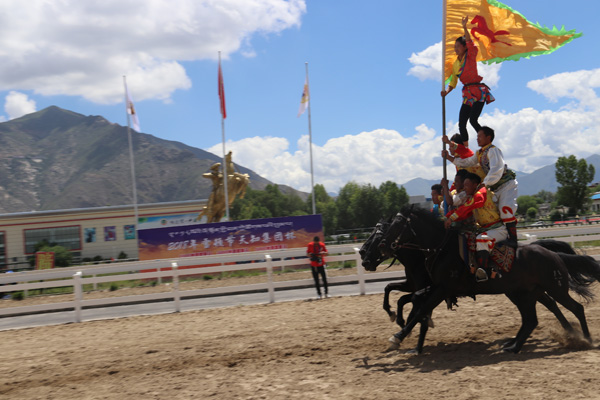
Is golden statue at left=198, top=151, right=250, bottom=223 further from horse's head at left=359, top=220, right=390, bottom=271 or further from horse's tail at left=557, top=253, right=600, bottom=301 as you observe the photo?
horse's tail at left=557, top=253, right=600, bottom=301

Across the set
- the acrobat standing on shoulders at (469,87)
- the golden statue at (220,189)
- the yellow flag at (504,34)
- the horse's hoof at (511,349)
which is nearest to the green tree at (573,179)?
the golden statue at (220,189)

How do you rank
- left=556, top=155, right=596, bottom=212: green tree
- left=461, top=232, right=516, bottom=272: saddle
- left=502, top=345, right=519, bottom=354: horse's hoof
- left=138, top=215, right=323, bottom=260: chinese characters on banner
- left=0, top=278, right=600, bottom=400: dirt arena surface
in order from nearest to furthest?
left=0, top=278, right=600, bottom=400: dirt arena surface < left=502, top=345, right=519, bottom=354: horse's hoof < left=461, top=232, right=516, bottom=272: saddle < left=138, top=215, right=323, bottom=260: chinese characters on banner < left=556, top=155, right=596, bottom=212: green tree

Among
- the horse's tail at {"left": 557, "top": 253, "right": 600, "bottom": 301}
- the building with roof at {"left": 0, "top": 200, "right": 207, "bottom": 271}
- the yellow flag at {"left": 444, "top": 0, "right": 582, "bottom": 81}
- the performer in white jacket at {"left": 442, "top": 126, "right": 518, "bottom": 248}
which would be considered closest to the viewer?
the performer in white jacket at {"left": 442, "top": 126, "right": 518, "bottom": 248}

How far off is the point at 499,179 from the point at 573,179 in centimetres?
6311

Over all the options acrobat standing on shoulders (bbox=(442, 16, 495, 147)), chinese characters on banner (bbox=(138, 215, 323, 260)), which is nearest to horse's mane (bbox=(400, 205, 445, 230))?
acrobat standing on shoulders (bbox=(442, 16, 495, 147))

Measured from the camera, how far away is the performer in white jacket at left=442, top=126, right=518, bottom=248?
6.77m

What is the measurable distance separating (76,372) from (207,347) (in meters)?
1.88

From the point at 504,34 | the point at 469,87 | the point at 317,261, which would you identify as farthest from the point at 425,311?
the point at 317,261

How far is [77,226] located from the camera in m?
49.0

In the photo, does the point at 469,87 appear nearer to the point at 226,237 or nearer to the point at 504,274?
the point at 504,274

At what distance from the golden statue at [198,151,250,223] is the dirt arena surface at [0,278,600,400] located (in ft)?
60.7

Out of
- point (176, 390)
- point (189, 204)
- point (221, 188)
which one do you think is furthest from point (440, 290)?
point (189, 204)

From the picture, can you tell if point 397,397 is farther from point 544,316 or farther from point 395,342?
point 544,316

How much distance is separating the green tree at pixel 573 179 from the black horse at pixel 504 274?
6173 cm
